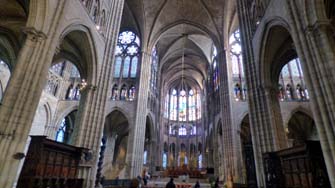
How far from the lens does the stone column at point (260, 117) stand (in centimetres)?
939

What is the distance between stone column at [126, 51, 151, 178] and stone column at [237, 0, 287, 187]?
1153cm

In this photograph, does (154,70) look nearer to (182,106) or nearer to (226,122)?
(226,122)

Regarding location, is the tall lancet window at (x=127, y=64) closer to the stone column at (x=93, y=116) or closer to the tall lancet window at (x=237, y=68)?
the stone column at (x=93, y=116)

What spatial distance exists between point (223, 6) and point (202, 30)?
351 centimetres

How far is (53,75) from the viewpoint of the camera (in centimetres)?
2134

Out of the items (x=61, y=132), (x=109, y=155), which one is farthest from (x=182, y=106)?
(x=61, y=132)

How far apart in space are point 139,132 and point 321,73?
635 inches

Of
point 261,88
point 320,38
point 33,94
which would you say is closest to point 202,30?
point 261,88

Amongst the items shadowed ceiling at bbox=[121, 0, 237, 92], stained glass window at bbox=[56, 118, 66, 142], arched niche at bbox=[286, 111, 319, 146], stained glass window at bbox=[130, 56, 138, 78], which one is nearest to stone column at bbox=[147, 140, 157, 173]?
stained glass window at bbox=[130, 56, 138, 78]

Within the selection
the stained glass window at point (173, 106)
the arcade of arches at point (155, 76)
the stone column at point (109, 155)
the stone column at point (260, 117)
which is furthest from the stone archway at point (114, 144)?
the stone column at point (260, 117)

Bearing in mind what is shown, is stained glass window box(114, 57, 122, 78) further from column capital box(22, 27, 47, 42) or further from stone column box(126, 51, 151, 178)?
column capital box(22, 27, 47, 42)

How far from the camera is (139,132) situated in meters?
19.5

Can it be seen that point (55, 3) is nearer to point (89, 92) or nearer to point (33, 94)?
point (33, 94)

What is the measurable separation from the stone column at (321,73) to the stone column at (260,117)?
386 cm
